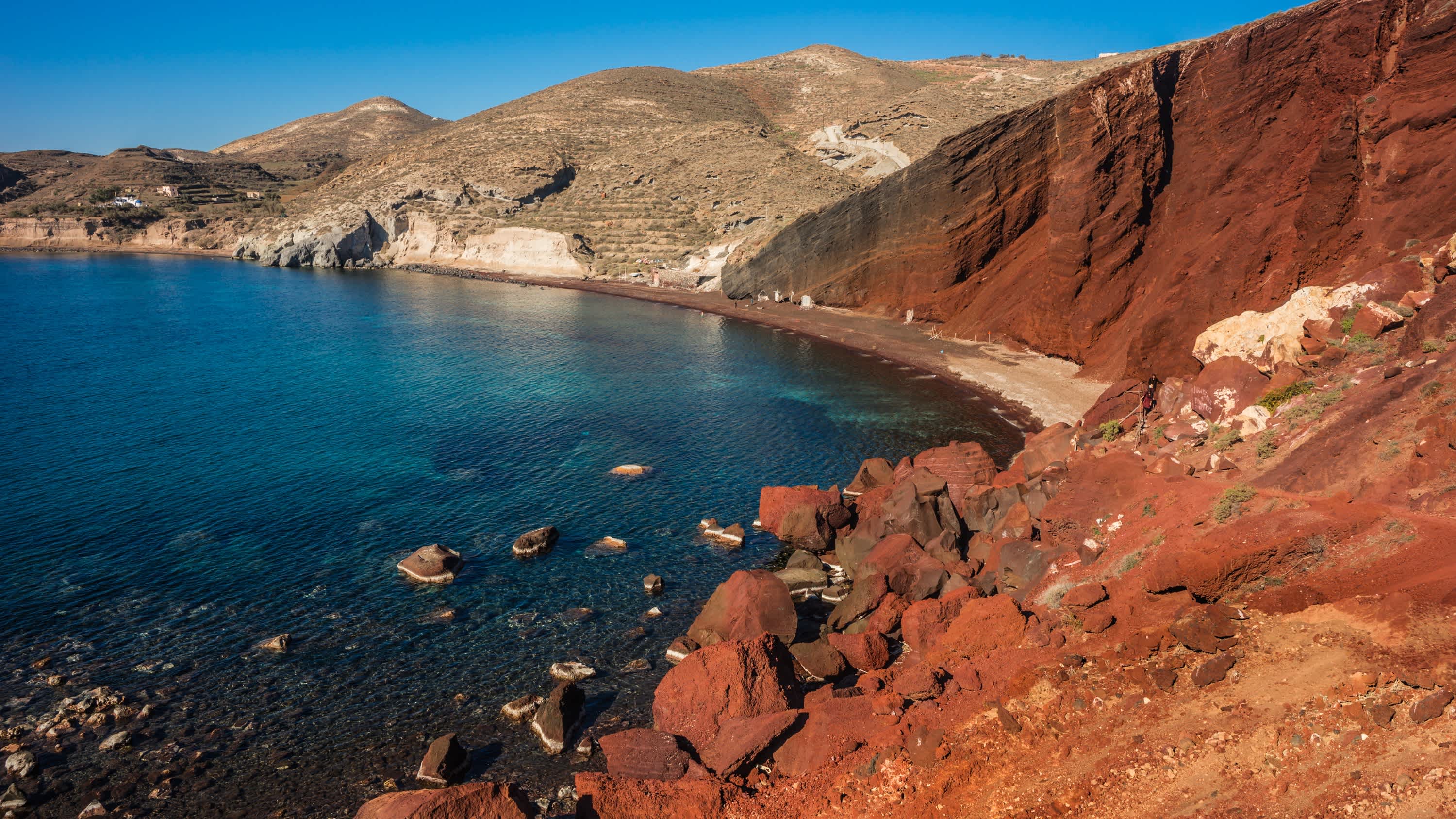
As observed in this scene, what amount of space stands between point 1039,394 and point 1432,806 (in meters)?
33.1

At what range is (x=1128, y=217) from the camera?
133ft

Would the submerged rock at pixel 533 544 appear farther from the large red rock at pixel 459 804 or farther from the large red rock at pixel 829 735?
the large red rock at pixel 829 735

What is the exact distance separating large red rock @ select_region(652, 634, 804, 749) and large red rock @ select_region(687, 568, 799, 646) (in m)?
2.61

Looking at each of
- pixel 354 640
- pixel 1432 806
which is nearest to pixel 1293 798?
pixel 1432 806

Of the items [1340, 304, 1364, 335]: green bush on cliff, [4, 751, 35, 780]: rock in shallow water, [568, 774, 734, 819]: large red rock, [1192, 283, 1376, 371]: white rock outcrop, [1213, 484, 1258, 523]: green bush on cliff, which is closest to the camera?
[568, 774, 734, 819]: large red rock

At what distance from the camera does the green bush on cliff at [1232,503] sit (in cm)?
1418

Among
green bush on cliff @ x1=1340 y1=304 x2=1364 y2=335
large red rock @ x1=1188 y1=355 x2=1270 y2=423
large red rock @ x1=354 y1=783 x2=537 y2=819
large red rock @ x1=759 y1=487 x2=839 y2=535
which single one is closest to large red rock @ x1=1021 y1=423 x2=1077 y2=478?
large red rock @ x1=1188 y1=355 x2=1270 y2=423

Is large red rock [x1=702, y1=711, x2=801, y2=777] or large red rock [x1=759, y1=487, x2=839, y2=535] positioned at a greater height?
large red rock [x1=759, y1=487, x2=839, y2=535]

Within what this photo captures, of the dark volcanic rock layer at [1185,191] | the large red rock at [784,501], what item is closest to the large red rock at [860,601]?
the large red rock at [784,501]

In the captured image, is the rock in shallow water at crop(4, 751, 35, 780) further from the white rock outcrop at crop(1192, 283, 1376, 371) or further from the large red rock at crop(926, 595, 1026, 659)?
the white rock outcrop at crop(1192, 283, 1376, 371)

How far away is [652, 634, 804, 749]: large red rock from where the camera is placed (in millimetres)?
14656

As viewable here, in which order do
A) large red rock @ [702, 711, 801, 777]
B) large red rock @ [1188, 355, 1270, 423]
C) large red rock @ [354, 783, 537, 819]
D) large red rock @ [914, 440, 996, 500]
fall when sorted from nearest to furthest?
large red rock @ [354, 783, 537, 819] < large red rock @ [702, 711, 801, 777] < large red rock @ [1188, 355, 1270, 423] < large red rock @ [914, 440, 996, 500]

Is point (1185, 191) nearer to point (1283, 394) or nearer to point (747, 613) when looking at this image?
point (1283, 394)

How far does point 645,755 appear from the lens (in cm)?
1373
